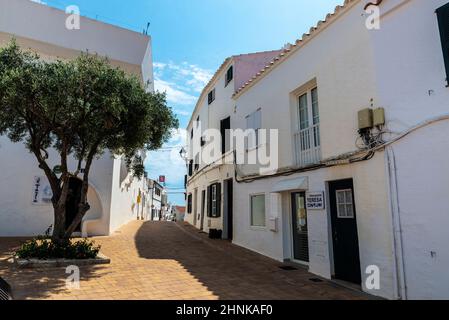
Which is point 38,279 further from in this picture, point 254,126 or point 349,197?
point 254,126

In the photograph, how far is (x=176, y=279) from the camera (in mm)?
6605

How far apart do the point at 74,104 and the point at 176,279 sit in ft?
15.4

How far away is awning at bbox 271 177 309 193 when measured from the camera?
8.04m

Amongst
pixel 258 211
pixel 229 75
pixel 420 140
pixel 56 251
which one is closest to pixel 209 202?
pixel 258 211

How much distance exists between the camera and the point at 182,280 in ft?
21.5

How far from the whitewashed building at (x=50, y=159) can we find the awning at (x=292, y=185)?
314 inches

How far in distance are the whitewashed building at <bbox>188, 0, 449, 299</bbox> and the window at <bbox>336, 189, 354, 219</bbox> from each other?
0.02 metres

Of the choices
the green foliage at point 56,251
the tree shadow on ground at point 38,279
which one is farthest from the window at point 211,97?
the tree shadow on ground at point 38,279
